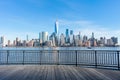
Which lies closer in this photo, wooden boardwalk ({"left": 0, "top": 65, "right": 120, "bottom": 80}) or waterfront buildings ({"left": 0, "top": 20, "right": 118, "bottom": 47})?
wooden boardwalk ({"left": 0, "top": 65, "right": 120, "bottom": 80})

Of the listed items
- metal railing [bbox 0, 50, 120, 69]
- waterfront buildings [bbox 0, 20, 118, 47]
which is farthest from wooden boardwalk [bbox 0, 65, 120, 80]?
waterfront buildings [bbox 0, 20, 118, 47]

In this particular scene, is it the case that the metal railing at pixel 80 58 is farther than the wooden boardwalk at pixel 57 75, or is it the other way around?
the metal railing at pixel 80 58

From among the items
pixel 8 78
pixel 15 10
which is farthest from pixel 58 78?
pixel 15 10

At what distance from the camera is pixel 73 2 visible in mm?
18375

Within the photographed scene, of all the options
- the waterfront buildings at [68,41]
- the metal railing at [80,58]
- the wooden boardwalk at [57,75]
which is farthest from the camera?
the waterfront buildings at [68,41]

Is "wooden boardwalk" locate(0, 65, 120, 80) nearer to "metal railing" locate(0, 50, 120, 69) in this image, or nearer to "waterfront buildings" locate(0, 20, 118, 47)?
"metal railing" locate(0, 50, 120, 69)

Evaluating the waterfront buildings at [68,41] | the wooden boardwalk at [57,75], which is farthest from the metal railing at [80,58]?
the waterfront buildings at [68,41]

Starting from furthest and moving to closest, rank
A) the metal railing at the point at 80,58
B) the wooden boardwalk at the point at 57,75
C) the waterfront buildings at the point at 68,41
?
the waterfront buildings at the point at 68,41, the metal railing at the point at 80,58, the wooden boardwalk at the point at 57,75

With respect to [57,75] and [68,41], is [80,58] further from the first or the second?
[68,41]

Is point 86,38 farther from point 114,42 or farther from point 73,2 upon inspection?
point 73,2

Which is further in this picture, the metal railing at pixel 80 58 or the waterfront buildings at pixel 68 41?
the waterfront buildings at pixel 68 41

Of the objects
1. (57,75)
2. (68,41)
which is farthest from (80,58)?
(68,41)

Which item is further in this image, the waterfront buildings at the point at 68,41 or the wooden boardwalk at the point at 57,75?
the waterfront buildings at the point at 68,41

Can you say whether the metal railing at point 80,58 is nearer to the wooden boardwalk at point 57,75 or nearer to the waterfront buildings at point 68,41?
the wooden boardwalk at point 57,75
